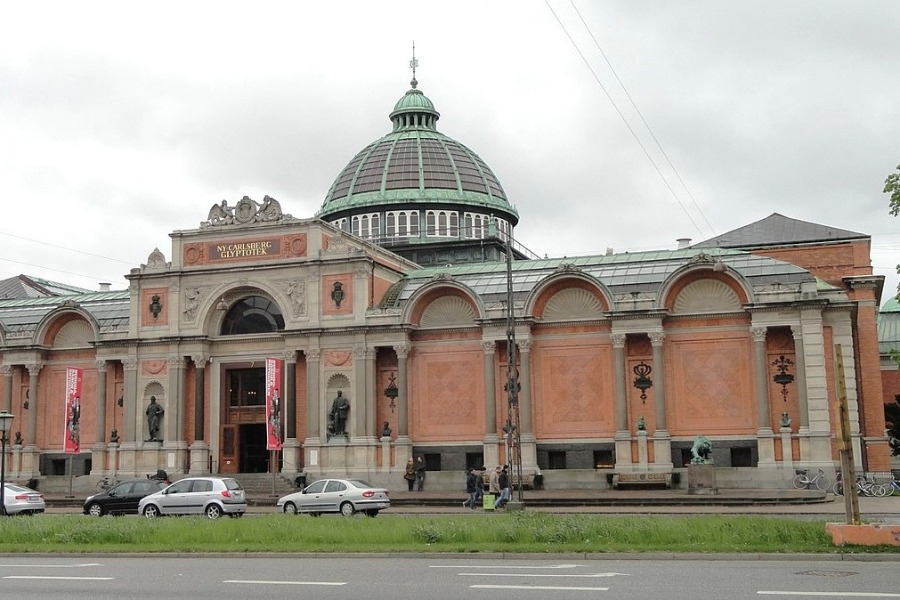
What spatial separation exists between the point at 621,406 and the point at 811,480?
9.39 meters

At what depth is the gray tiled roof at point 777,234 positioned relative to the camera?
5744 centimetres

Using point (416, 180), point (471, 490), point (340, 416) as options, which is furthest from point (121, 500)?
point (416, 180)

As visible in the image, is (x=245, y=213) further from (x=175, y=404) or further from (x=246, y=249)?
(x=175, y=404)

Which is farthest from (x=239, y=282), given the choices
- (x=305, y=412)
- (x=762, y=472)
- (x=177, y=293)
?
(x=762, y=472)

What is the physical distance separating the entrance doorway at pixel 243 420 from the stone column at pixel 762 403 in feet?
88.1

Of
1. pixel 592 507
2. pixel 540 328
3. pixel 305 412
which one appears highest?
pixel 540 328

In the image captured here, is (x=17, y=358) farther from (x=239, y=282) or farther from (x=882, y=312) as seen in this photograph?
(x=882, y=312)

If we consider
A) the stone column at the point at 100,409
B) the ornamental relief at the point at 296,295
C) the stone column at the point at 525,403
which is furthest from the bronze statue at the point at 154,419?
the stone column at the point at 525,403

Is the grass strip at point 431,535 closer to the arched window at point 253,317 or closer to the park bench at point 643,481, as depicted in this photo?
the park bench at point 643,481

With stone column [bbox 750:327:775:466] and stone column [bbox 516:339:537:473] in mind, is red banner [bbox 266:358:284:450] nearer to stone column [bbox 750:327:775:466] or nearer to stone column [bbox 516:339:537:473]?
stone column [bbox 516:339:537:473]

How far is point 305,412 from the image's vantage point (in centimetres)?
5734

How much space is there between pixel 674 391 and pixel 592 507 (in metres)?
12.4

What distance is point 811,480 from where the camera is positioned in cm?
4731

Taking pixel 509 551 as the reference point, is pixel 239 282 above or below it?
above
